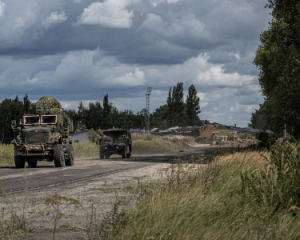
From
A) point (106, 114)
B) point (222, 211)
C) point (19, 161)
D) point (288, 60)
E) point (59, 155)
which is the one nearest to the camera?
point (222, 211)

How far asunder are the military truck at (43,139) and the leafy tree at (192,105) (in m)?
79.9

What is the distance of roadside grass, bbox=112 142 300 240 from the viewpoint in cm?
630

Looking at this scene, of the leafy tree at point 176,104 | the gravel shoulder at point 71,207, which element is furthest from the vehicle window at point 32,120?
the leafy tree at point 176,104

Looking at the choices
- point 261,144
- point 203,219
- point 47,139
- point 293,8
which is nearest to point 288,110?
point 261,144

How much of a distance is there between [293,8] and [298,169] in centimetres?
1878

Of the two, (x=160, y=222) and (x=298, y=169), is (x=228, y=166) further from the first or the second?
(x=160, y=222)

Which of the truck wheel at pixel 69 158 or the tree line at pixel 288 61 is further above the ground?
the tree line at pixel 288 61

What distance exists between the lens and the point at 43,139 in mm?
22984

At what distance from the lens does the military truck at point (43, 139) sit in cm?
2217

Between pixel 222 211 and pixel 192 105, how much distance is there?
3811 inches

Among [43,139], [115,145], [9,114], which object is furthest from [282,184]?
[9,114]

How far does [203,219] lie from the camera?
23.6 feet

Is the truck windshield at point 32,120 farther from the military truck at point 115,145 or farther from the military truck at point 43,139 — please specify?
the military truck at point 115,145

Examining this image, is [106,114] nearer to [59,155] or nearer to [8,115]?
[8,115]
